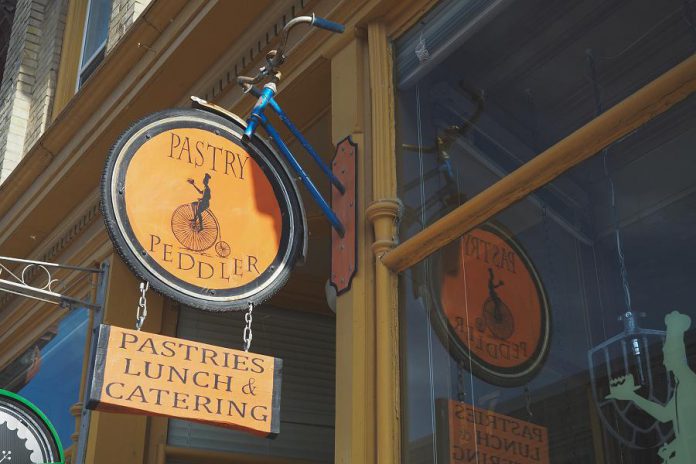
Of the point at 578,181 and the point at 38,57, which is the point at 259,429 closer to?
the point at 578,181

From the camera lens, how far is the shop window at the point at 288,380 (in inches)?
270

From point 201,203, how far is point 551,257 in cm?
176

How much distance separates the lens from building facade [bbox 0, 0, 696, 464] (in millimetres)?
3590

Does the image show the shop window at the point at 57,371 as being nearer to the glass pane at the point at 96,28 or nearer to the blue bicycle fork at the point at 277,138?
the glass pane at the point at 96,28

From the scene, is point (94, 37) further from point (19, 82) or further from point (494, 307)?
point (494, 307)

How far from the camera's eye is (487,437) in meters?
3.93

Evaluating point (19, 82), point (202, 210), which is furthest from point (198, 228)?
point (19, 82)

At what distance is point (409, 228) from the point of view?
4777 mm

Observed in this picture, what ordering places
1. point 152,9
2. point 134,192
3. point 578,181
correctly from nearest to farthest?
1. point 578,181
2. point 134,192
3. point 152,9

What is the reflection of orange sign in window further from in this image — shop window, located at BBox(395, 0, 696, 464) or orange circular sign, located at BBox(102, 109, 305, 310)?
shop window, located at BBox(395, 0, 696, 464)

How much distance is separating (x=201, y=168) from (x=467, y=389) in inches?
68.9

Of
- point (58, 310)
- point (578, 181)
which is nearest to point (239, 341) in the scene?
point (58, 310)

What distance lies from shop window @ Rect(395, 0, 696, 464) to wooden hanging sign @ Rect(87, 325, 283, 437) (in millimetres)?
704

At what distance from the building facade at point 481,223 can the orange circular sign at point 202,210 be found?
0.17 m
